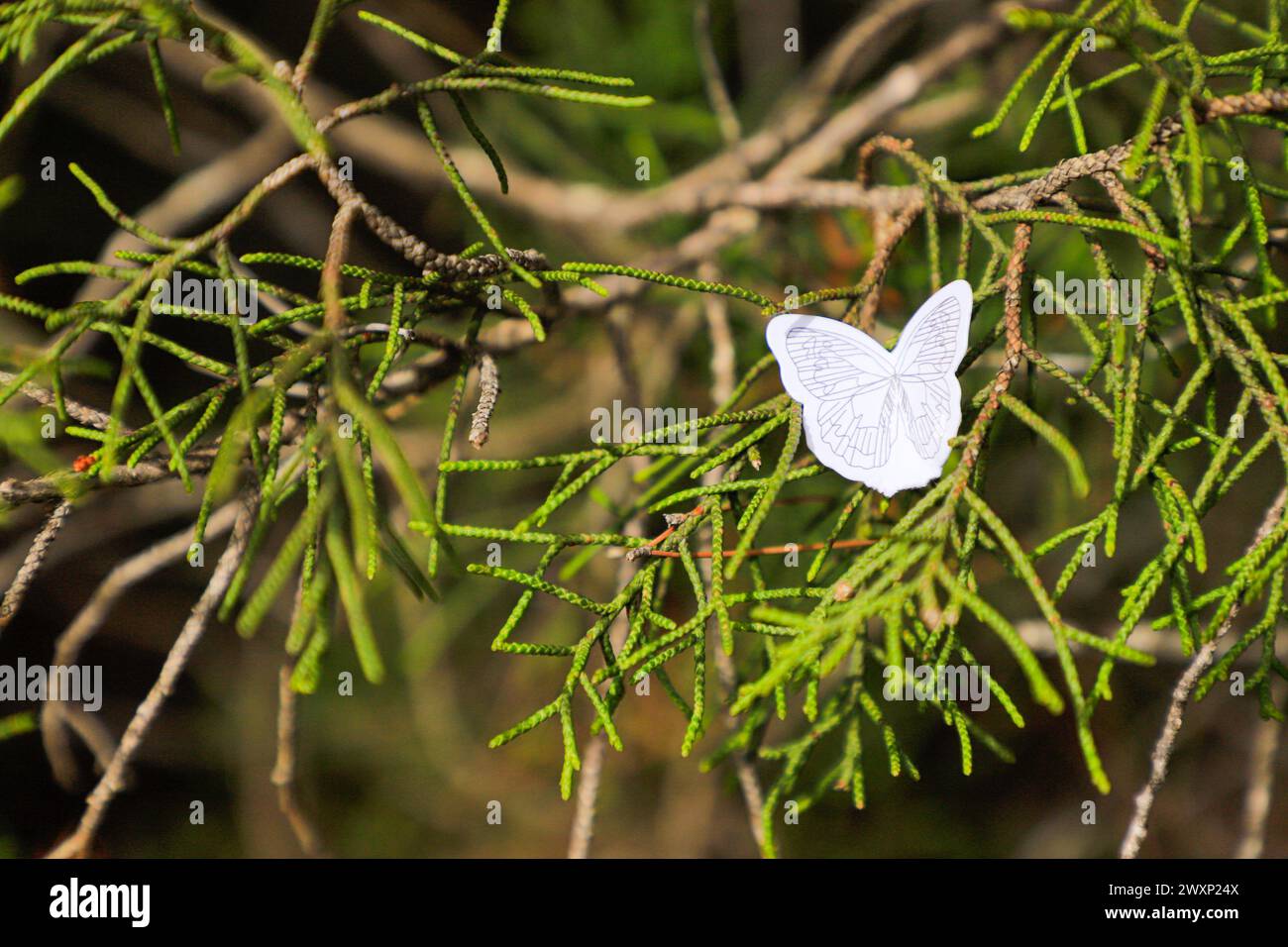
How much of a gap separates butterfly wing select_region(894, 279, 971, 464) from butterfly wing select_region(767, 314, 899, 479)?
0.06 feet

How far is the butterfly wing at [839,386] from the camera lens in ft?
3.21

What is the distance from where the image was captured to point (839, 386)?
3.31 feet

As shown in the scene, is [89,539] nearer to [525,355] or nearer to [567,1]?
[525,355]

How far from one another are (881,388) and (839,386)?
→ 50mm

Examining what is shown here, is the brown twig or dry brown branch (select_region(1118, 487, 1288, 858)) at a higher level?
the brown twig

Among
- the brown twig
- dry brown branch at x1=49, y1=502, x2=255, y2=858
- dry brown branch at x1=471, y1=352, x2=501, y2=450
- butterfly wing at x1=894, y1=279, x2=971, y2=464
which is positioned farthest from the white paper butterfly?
the brown twig

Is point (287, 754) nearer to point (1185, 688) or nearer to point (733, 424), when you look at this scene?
point (733, 424)

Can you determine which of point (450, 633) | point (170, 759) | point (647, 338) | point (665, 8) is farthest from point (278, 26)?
point (170, 759)

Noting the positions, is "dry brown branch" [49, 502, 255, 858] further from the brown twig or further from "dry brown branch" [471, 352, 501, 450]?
"dry brown branch" [471, 352, 501, 450]

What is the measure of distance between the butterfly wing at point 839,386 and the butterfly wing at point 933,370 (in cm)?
2

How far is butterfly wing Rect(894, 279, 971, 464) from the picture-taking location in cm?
94

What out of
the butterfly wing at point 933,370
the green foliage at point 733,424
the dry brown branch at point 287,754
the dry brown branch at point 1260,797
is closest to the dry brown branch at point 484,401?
the green foliage at point 733,424

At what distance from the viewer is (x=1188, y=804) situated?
Result: 2.66 metres

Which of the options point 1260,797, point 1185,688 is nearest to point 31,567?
point 1185,688
